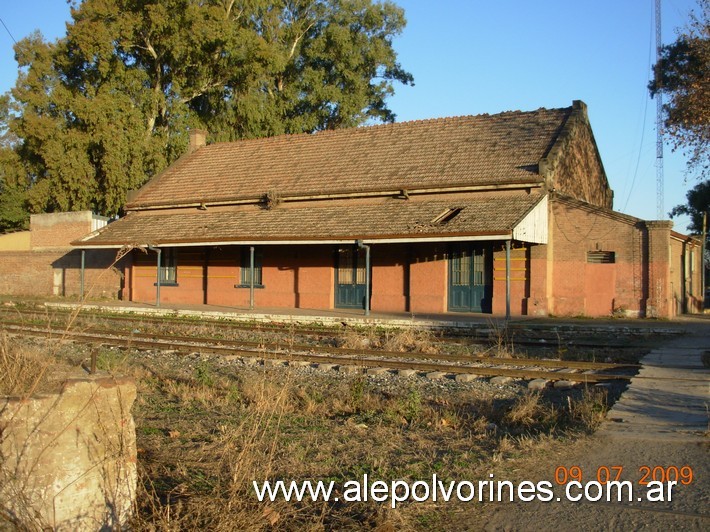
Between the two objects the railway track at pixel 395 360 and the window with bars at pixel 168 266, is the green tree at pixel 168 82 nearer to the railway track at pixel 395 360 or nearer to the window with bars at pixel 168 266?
the window with bars at pixel 168 266

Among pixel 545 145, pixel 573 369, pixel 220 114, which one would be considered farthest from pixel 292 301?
pixel 220 114

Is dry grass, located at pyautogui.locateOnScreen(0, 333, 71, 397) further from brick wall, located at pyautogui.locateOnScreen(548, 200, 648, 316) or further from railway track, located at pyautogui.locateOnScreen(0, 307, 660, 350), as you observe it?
brick wall, located at pyautogui.locateOnScreen(548, 200, 648, 316)

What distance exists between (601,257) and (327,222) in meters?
8.46

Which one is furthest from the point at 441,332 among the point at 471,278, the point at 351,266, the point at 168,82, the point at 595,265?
the point at 168,82

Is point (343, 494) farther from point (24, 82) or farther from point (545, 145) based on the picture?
point (24, 82)

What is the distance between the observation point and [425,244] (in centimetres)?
2297

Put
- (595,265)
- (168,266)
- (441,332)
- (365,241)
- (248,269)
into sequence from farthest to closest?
(168,266) → (248,269) → (595,265) → (365,241) → (441,332)

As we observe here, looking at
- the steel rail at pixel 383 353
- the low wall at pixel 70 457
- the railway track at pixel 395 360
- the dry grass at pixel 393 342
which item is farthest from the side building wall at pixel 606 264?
the low wall at pixel 70 457

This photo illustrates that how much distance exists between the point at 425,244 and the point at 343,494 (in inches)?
699

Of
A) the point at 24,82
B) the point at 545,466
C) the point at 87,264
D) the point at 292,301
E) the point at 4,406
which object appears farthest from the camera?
the point at 24,82

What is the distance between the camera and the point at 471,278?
22500 millimetres

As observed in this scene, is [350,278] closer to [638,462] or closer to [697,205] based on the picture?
[638,462]

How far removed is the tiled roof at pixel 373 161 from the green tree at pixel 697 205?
86.7 ft

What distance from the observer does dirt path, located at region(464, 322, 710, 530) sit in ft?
15.6
